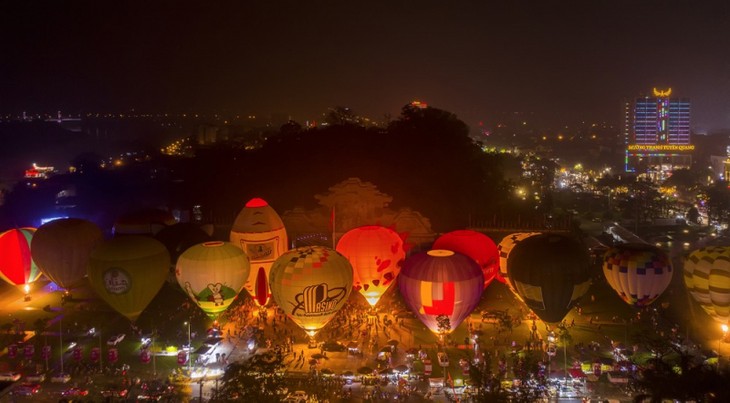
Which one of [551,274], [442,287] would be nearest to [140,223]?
[442,287]

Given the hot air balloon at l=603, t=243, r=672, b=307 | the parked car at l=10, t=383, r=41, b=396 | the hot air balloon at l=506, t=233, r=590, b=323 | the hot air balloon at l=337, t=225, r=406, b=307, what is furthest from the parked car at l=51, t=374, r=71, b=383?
the hot air balloon at l=603, t=243, r=672, b=307

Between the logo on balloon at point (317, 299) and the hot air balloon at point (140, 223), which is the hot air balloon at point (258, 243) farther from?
the hot air balloon at point (140, 223)

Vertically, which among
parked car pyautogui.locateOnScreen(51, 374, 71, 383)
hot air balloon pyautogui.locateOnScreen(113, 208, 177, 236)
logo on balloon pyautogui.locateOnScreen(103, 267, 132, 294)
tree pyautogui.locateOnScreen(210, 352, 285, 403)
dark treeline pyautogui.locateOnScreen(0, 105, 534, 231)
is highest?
dark treeline pyautogui.locateOnScreen(0, 105, 534, 231)

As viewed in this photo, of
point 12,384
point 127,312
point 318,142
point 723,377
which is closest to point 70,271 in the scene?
point 127,312

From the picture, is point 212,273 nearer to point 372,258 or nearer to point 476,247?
point 372,258

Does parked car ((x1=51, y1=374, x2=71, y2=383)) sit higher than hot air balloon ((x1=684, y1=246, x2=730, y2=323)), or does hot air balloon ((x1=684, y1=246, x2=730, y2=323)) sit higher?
hot air balloon ((x1=684, y1=246, x2=730, y2=323))

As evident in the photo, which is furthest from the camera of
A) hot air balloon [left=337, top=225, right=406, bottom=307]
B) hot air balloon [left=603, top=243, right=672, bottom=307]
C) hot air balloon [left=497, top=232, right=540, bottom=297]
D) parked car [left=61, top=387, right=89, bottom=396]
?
hot air balloon [left=497, top=232, right=540, bottom=297]

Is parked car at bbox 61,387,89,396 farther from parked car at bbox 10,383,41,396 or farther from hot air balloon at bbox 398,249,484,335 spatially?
hot air balloon at bbox 398,249,484,335
